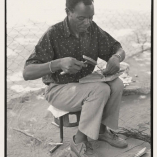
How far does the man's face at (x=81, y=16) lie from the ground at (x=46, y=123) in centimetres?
100

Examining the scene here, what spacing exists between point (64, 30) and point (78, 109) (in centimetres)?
61

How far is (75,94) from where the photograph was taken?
216 cm

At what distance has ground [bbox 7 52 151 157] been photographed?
2.42 metres

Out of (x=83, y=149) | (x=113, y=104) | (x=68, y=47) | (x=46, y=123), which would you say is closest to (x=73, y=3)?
(x=68, y=47)

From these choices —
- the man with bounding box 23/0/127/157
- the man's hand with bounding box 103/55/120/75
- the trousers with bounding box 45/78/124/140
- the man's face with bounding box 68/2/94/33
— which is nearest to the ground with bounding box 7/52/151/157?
the man with bounding box 23/0/127/157

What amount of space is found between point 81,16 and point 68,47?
28 cm

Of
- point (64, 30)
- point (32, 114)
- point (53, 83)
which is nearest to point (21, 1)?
point (64, 30)

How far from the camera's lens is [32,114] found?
9.82 ft

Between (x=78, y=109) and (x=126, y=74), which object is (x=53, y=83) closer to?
(x=78, y=109)

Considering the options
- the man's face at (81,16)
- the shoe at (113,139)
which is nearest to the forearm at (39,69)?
the man's face at (81,16)

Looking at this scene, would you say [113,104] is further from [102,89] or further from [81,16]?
[81,16]

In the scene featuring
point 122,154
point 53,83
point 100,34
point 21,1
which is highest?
point 21,1

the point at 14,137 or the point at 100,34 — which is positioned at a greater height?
the point at 100,34

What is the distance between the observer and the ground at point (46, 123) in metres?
2.42
